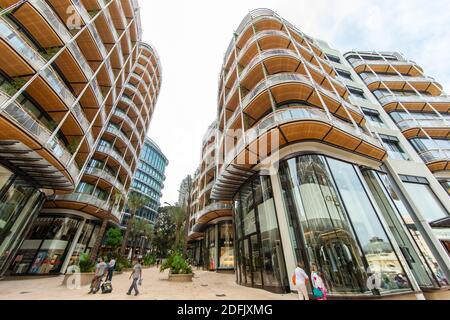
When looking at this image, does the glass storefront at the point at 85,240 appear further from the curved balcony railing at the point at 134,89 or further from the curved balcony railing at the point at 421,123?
the curved balcony railing at the point at 421,123

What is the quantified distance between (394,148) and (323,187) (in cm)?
1510

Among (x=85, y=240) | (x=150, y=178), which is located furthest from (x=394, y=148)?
(x=150, y=178)

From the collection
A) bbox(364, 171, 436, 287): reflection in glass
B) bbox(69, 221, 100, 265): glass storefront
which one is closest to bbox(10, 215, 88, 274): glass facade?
bbox(69, 221, 100, 265): glass storefront

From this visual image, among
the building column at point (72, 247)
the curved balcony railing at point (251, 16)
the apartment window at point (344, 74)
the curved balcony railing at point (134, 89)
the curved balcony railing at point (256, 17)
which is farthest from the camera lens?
the curved balcony railing at point (134, 89)

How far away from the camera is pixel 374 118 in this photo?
2286 centimetres

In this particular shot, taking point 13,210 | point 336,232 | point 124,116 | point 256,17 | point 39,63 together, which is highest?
point 256,17

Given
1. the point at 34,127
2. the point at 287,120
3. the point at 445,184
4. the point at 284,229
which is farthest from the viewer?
the point at 445,184

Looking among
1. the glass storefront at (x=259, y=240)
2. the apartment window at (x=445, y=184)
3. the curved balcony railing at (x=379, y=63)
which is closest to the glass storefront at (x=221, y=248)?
the glass storefront at (x=259, y=240)

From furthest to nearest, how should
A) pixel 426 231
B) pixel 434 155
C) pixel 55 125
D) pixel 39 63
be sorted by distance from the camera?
1. pixel 434 155
2. pixel 55 125
3. pixel 426 231
4. pixel 39 63

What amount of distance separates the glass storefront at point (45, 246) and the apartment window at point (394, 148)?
33909 millimetres

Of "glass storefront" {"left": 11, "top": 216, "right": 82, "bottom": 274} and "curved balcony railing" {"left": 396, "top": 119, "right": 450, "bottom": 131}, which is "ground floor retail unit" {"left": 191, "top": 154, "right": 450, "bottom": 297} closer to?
"curved balcony railing" {"left": 396, "top": 119, "right": 450, "bottom": 131}

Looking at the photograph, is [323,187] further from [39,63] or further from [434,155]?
[39,63]

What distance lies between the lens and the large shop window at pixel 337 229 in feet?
31.3

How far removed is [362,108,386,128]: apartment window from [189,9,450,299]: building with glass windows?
0.21 metres
